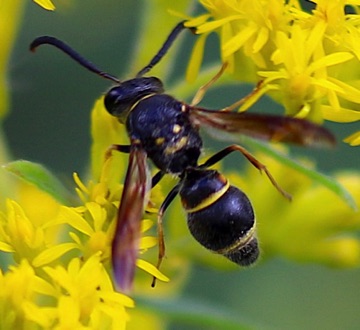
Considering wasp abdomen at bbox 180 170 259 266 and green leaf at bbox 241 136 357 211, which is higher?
green leaf at bbox 241 136 357 211

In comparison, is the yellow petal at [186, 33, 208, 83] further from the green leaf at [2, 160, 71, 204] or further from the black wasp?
the green leaf at [2, 160, 71, 204]

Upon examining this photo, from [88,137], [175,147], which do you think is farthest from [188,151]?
[88,137]

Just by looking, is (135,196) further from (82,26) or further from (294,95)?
(82,26)

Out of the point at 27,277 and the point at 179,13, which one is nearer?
the point at 27,277

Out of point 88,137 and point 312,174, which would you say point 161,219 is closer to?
point 312,174

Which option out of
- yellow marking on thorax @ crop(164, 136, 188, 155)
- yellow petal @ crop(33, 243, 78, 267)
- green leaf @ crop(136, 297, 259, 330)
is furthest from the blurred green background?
yellow petal @ crop(33, 243, 78, 267)

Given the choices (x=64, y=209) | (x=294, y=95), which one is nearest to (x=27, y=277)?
(x=64, y=209)
